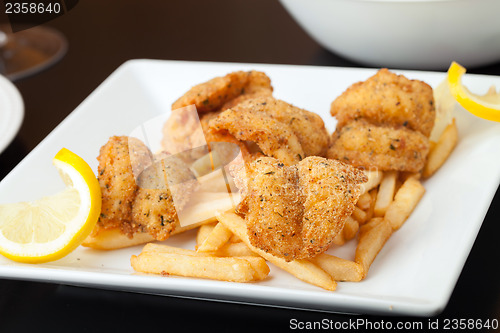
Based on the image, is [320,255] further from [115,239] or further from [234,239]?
[115,239]

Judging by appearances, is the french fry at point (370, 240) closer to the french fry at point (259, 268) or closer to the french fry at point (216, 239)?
the french fry at point (259, 268)

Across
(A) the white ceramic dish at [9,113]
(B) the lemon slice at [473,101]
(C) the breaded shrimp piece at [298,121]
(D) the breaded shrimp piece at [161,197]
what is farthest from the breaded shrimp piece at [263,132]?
(A) the white ceramic dish at [9,113]

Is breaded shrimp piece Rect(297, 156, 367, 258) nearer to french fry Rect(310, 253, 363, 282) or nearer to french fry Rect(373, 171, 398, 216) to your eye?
french fry Rect(310, 253, 363, 282)

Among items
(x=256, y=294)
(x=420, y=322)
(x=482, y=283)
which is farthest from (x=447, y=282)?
(x=256, y=294)

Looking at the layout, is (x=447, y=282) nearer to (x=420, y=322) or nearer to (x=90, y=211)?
(x=420, y=322)

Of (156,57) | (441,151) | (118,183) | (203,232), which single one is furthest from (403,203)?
(156,57)

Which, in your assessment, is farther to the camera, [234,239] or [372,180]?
[372,180]

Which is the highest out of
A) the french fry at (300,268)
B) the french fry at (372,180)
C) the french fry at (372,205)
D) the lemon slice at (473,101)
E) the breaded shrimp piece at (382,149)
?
the lemon slice at (473,101)
